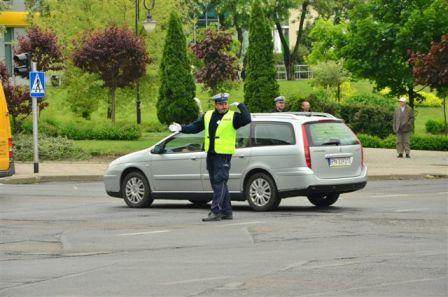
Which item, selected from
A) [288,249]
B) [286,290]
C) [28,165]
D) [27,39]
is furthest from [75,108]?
[286,290]

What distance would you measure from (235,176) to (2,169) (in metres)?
6.28

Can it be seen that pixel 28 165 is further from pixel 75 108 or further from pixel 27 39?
pixel 75 108

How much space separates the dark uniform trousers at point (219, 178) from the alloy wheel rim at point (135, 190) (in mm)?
3156

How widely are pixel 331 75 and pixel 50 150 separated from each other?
29.1 meters

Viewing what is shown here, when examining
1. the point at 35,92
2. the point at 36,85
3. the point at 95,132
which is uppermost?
the point at 36,85

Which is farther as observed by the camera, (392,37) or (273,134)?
(392,37)

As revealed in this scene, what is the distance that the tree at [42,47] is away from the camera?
3906 centimetres

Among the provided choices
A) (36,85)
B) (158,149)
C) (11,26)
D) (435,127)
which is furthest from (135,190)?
(11,26)

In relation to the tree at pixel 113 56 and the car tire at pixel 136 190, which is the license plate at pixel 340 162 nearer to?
the car tire at pixel 136 190

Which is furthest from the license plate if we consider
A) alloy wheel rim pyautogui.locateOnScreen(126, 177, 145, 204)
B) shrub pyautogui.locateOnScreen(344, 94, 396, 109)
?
shrub pyautogui.locateOnScreen(344, 94, 396, 109)

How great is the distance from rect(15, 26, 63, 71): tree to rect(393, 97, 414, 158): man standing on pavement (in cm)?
1202

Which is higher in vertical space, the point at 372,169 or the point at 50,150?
the point at 50,150

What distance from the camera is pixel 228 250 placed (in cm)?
1283

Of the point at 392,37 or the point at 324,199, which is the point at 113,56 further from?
the point at 324,199
